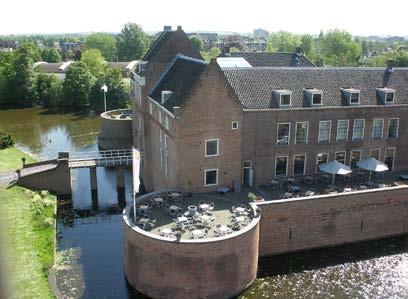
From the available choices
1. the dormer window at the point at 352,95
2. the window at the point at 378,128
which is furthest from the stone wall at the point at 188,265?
the window at the point at 378,128

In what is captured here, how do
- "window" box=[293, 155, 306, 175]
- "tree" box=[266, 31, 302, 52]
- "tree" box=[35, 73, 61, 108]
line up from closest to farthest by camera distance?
"window" box=[293, 155, 306, 175]
"tree" box=[35, 73, 61, 108]
"tree" box=[266, 31, 302, 52]

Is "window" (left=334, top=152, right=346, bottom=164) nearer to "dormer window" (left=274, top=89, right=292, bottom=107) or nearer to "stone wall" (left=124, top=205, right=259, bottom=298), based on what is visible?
"dormer window" (left=274, top=89, right=292, bottom=107)

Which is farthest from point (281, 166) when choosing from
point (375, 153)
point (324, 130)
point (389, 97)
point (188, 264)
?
point (188, 264)

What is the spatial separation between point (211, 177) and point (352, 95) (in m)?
14.8

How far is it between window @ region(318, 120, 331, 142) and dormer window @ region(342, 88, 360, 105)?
9.46ft

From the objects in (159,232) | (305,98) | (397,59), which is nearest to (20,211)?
(159,232)

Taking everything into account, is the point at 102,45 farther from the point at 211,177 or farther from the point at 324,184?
the point at 324,184

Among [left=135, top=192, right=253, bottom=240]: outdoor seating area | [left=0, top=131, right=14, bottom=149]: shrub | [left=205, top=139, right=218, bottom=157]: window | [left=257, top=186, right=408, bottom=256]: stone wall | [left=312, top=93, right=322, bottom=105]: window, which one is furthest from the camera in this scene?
[left=0, top=131, right=14, bottom=149]: shrub

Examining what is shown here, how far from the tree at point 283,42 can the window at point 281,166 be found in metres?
102

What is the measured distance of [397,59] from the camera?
104312mm

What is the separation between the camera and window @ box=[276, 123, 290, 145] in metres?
35.4

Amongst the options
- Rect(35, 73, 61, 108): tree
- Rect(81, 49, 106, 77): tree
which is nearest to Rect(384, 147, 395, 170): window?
Rect(35, 73, 61, 108): tree

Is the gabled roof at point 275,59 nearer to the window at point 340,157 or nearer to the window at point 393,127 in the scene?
the window at point 393,127

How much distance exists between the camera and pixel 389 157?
39.8 meters
